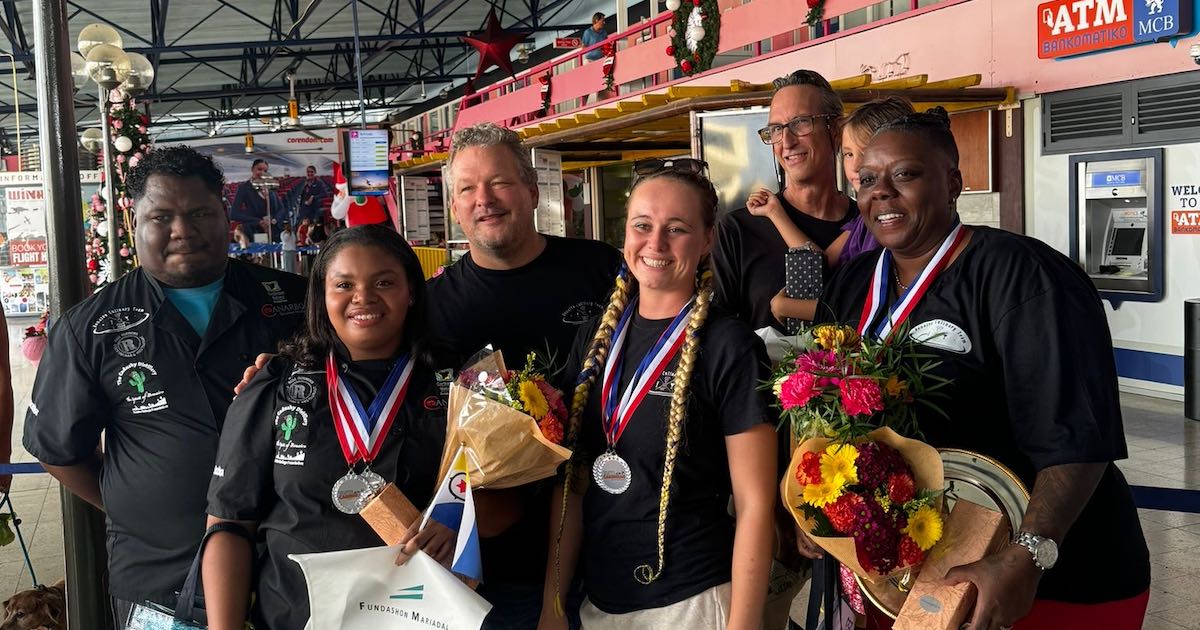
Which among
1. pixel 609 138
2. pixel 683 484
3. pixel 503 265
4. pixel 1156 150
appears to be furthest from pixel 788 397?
pixel 609 138

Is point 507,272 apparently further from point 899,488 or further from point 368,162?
point 368,162

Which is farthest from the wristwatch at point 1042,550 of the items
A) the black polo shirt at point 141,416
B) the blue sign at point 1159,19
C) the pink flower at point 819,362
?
the blue sign at point 1159,19

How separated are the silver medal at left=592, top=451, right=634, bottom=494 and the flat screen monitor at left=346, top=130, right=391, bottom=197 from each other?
1434cm

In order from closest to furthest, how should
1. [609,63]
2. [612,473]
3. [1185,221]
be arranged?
[612,473] → [1185,221] → [609,63]

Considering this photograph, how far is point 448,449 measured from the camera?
2203mm

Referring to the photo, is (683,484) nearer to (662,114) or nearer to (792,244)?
(792,244)

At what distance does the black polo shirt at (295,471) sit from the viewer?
2.27m

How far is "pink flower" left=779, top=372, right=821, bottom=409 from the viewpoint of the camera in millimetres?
1893

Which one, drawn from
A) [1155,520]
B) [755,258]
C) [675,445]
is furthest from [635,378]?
[1155,520]

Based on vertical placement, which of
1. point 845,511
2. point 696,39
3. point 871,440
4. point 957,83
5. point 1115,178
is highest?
point 696,39

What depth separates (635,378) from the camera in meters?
2.26

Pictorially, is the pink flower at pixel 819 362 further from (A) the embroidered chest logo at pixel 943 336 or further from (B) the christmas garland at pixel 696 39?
(B) the christmas garland at pixel 696 39

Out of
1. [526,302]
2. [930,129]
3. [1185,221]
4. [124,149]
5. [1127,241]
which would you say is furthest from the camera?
[1127,241]

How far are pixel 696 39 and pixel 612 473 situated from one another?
11009mm
